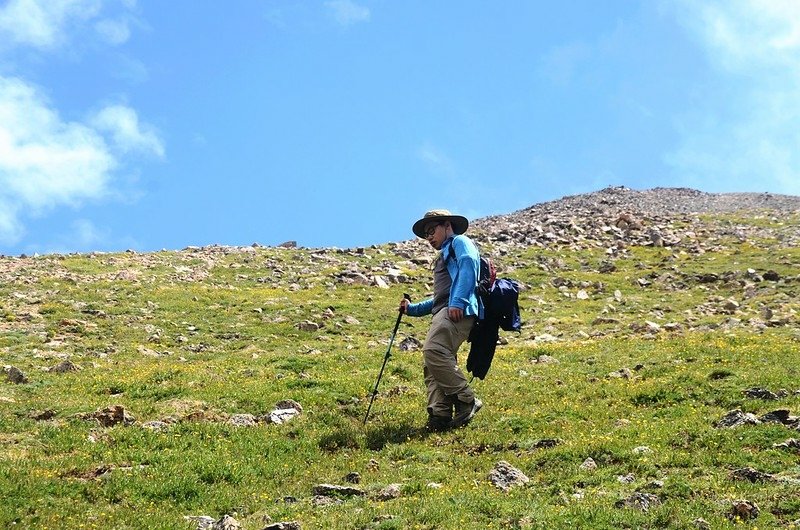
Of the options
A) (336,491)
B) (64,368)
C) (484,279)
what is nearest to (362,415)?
(484,279)

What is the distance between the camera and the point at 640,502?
8516 mm

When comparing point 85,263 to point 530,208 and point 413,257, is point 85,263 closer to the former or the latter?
point 413,257

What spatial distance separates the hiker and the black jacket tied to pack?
25cm

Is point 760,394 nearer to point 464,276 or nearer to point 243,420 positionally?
point 464,276

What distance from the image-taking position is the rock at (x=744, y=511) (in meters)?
7.89

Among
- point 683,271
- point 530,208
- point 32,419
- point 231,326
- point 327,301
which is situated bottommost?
point 32,419

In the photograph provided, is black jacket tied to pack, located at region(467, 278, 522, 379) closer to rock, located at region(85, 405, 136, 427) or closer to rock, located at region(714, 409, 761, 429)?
rock, located at region(714, 409, 761, 429)

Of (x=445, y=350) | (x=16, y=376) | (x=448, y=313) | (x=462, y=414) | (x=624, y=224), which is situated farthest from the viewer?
(x=624, y=224)

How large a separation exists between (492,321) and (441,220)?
1.96 meters

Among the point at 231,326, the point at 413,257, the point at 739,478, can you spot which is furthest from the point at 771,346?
the point at 413,257

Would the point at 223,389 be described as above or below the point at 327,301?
below

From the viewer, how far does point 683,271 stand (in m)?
41.6

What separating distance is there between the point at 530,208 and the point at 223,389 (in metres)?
66.9

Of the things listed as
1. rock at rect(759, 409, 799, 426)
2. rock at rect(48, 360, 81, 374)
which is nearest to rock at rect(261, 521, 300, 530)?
rock at rect(759, 409, 799, 426)
